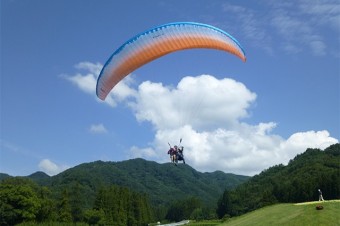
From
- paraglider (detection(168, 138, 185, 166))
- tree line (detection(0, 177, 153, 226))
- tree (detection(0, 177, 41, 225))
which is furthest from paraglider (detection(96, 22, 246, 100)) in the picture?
tree line (detection(0, 177, 153, 226))

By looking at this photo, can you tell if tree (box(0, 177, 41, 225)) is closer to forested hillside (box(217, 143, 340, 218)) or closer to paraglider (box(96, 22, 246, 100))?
paraglider (box(96, 22, 246, 100))

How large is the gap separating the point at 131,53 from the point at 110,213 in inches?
2886

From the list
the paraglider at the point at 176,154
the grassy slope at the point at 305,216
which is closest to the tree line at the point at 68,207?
the grassy slope at the point at 305,216

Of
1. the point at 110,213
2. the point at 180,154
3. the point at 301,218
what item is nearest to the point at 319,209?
the point at 301,218

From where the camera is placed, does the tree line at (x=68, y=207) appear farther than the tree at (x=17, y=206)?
Yes

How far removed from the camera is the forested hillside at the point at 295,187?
3696 inches

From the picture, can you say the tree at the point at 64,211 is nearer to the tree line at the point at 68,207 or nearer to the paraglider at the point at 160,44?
the tree line at the point at 68,207

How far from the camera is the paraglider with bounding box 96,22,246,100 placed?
903 inches

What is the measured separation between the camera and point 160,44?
23453mm

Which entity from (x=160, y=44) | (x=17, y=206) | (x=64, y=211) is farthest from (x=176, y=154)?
(x=64, y=211)

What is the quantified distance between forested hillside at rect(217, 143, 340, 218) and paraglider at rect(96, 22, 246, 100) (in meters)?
75.6

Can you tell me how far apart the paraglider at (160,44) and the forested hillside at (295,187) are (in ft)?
248

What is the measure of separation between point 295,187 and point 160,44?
291 ft

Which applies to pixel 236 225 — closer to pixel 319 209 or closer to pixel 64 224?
pixel 319 209
